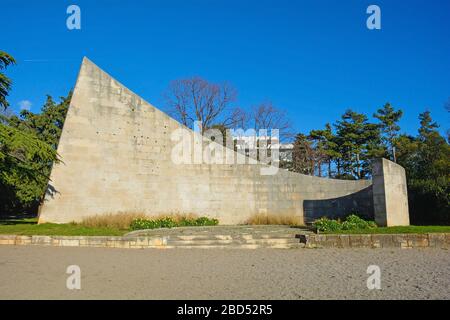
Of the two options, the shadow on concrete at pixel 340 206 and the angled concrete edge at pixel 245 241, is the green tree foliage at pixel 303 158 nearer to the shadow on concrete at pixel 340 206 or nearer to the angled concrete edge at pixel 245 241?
the shadow on concrete at pixel 340 206

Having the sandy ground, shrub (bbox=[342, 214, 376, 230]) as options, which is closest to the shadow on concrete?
shrub (bbox=[342, 214, 376, 230])

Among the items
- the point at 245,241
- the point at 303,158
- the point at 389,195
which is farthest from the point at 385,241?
the point at 303,158

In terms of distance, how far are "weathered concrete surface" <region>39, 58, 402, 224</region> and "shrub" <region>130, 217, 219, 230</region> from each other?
0.77 m

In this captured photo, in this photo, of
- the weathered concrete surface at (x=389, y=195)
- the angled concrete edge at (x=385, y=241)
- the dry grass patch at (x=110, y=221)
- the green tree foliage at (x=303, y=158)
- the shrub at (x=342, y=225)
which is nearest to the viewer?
the angled concrete edge at (x=385, y=241)

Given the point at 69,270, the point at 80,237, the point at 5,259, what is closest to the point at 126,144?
the point at 80,237

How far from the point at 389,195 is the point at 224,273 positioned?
870 cm

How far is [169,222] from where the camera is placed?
602 inches

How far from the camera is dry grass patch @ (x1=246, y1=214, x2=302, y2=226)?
17453 mm

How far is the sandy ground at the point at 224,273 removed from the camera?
17.6 ft

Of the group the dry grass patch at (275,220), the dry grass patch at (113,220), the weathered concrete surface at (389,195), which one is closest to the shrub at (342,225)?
the weathered concrete surface at (389,195)

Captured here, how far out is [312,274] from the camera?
269 inches

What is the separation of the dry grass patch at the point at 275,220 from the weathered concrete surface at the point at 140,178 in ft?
1.47
